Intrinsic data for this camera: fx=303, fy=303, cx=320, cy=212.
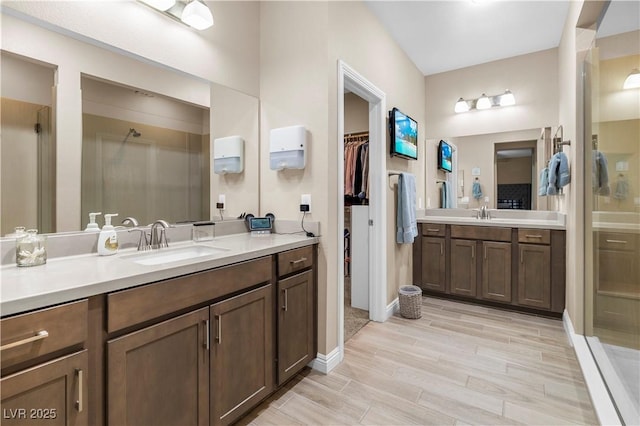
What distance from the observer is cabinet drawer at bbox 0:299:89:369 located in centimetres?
81

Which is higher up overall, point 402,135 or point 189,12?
point 189,12

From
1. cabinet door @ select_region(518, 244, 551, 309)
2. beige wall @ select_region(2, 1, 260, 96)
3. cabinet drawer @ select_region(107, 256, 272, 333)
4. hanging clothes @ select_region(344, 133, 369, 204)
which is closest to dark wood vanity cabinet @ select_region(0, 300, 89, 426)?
cabinet drawer @ select_region(107, 256, 272, 333)

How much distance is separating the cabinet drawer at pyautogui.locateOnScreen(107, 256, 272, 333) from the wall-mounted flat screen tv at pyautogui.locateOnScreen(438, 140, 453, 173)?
3.05 m

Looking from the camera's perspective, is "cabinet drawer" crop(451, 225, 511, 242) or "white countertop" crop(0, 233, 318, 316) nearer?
"white countertop" crop(0, 233, 318, 316)

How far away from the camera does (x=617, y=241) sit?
73.2 inches

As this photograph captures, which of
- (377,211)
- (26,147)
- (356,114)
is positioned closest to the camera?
(26,147)

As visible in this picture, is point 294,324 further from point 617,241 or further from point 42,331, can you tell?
point 617,241

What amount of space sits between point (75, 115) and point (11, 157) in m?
0.33

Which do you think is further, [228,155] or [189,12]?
[228,155]

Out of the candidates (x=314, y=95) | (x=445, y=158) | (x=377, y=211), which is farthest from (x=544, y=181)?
(x=314, y=95)

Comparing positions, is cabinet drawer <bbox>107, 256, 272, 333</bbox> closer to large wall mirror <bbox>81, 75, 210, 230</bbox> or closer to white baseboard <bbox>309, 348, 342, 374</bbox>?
large wall mirror <bbox>81, 75, 210, 230</bbox>

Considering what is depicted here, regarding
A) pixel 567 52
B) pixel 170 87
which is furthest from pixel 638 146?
pixel 170 87

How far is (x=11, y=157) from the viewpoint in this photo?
1.27 m

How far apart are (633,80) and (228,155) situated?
241 centimetres
